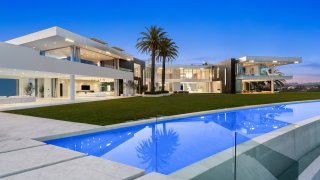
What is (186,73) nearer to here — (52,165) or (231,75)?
(231,75)

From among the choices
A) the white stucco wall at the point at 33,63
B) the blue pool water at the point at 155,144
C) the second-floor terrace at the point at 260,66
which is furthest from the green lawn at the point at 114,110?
the second-floor terrace at the point at 260,66

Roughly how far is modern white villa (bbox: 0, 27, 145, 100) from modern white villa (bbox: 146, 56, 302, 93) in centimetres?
1708

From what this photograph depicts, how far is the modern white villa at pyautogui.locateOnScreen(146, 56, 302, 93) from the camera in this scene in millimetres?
43562

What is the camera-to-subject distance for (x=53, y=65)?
20.6 m

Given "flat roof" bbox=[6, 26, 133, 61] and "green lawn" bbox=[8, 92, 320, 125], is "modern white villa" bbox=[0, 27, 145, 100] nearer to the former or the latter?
"flat roof" bbox=[6, 26, 133, 61]

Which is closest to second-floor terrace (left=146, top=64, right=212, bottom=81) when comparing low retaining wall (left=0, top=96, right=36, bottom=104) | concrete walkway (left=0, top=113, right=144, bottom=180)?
low retaining wall (left=0, top=96, right=36, bottom=104)

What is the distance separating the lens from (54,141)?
6652 millimetres

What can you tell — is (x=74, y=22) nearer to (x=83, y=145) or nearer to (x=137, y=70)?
(x=137, y=70)

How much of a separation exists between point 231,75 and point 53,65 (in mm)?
34665

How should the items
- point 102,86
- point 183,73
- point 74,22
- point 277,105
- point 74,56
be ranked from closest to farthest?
1. point 277,105
2. point 74,56
3. point 102,86
4. point 74,22
5. point 183,73

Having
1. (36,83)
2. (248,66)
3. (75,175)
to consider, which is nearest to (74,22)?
(36,83)

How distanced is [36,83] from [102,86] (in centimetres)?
1669

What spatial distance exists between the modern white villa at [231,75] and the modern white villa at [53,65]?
672 inches

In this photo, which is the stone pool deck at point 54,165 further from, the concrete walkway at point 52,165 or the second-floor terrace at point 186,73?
the second-floor terrace at point 186,73
